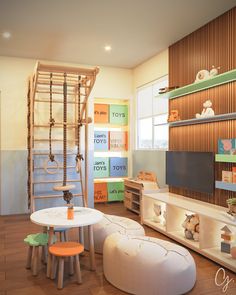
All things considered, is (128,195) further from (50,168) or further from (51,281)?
(51,281)

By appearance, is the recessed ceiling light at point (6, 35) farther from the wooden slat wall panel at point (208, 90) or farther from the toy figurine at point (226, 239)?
the toy figurine at point (226, 239)

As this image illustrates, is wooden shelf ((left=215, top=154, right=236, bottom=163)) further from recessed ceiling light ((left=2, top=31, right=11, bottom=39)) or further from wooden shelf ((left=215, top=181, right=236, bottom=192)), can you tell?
recessed ceiling light ((left=2, top=31, right=11, bottom=39))

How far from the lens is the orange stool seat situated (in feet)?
8.05

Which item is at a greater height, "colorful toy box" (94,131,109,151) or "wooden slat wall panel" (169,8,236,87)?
"wooden slat wall panel" (169,8,236,87)

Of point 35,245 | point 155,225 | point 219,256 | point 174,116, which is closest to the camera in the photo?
point 35,245

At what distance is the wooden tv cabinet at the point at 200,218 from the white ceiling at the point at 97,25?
2.40 meters

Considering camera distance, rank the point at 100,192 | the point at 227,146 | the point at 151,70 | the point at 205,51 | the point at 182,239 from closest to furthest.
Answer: the point at 227,146, the point at 182,239, the point at 205,51, the point at 151,70, the point at 100,192

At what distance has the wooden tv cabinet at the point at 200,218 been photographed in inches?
120

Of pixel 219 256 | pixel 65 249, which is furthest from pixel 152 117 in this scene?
pixel 65 249

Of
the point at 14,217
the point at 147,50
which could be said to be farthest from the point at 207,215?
the point at 14,217

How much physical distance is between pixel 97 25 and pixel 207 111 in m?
1.87

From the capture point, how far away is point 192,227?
351 centimetres

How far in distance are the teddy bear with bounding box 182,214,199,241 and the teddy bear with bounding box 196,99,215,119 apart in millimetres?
1260

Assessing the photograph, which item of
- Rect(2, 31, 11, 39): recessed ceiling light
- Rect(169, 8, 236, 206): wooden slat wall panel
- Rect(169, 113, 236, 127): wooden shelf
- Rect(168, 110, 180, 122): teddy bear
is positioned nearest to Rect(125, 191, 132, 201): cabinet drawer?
Rect(169, 8, 236, 206): wooden slat wall panel
